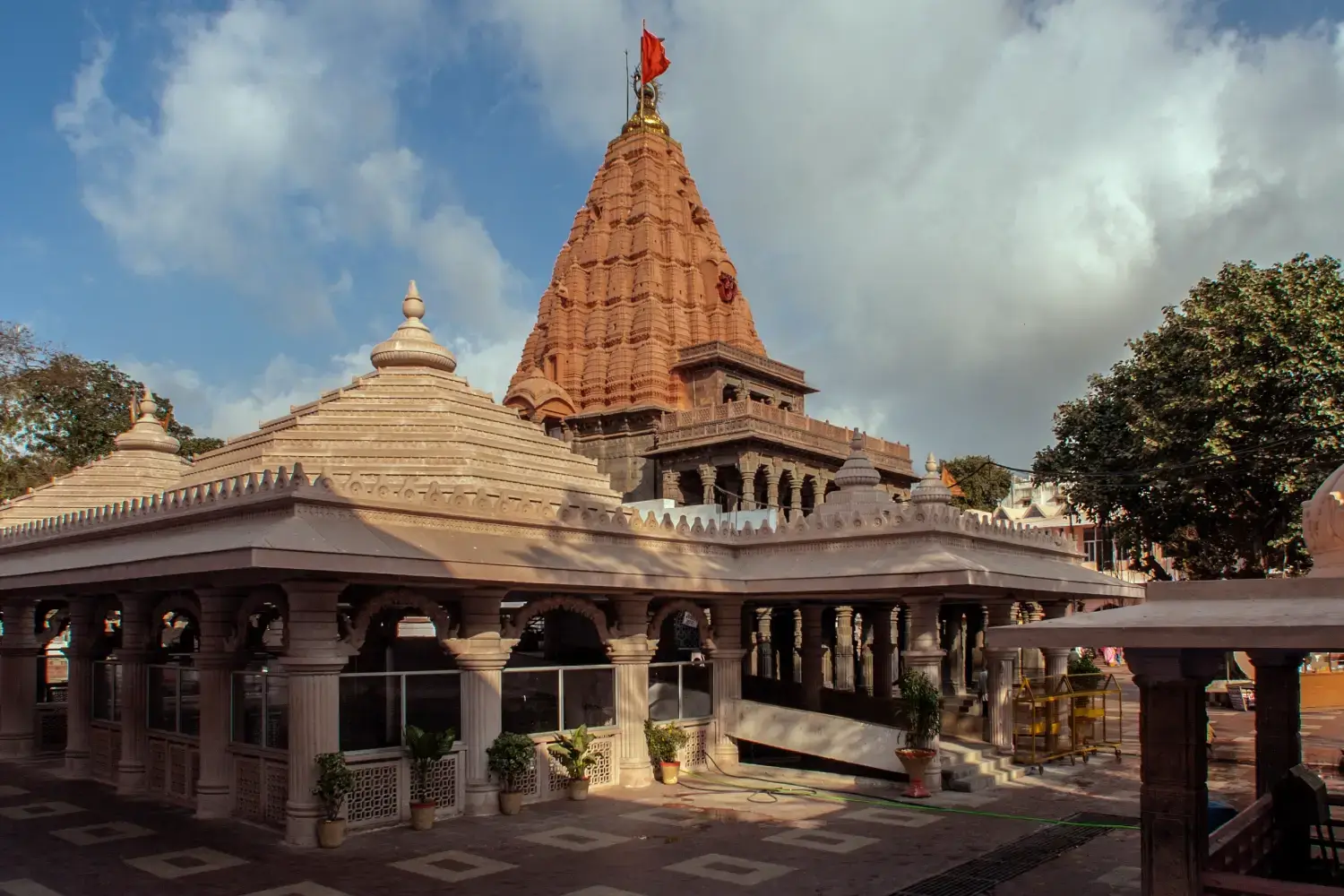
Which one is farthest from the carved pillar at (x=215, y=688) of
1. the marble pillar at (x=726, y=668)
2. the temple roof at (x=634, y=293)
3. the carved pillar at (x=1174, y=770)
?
the temple roof at (x=634, y=293)

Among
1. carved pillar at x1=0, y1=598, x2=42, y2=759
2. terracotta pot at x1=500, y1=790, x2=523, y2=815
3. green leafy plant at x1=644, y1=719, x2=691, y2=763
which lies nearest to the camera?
terracotta pot at x1=500, y1=790, x2=523, y2=815

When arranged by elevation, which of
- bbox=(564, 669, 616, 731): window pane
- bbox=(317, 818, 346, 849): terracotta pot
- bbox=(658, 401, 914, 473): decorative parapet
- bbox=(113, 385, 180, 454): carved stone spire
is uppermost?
bbox=(658, 401, 914, 473): decorative parapet

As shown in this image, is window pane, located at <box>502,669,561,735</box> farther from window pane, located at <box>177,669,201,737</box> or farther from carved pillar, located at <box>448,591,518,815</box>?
window pane, located at <box>177,669,201,737</box>

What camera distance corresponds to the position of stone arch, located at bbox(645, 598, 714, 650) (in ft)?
60.4

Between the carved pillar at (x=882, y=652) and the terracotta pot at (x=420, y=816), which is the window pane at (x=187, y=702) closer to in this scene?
the terracotta pot at (x=420, y=816)

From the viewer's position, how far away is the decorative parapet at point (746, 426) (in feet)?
142

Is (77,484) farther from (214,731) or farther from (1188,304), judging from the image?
(1188,304)

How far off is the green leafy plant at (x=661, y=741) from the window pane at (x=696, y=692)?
116 centimetres

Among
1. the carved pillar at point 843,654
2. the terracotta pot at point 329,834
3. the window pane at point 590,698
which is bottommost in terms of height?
the carved pillar at point 843,654

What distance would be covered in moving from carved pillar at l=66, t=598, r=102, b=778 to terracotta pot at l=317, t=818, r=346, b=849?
8402 mm

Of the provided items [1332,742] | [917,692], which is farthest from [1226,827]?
[1332,742]

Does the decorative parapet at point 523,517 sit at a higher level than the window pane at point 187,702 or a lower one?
higher

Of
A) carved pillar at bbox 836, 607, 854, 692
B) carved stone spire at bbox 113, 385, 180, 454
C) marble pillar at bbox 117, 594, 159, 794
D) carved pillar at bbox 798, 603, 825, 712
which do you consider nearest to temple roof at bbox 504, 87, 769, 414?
carved pillar at bbox 836, 607, 854, 692

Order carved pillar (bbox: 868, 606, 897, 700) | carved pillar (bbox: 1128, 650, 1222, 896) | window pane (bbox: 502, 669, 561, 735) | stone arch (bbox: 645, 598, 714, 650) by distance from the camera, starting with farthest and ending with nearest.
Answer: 1. carved pillar (bbox: 868, 606, 897, 700)
2. stone arch (bbox: 645, 598, 714, 650)
3. window pane (bbox: 502, 669, 561, 735)
4. carved pillar (bbox: 1128, 650, 1222, 896)
